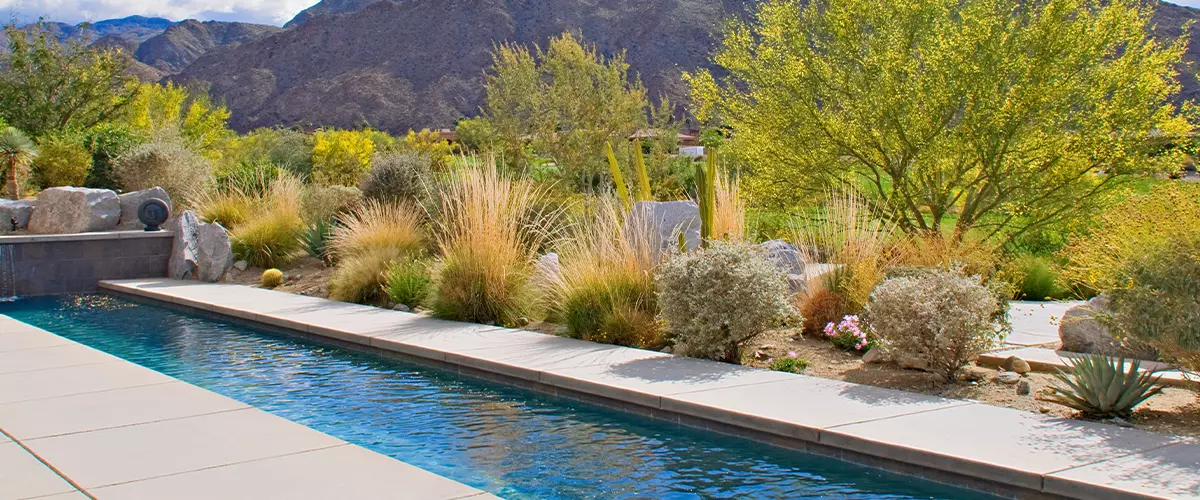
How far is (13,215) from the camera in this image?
46.0 feet

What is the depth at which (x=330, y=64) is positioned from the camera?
198 feet

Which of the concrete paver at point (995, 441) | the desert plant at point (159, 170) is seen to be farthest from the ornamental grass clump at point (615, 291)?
the desert plant at point (159, 170)

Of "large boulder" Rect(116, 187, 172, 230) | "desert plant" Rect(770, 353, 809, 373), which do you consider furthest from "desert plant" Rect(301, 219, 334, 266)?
"desert plant" Rect(770, 353, 809, 373)

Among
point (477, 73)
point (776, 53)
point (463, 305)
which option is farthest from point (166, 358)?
point (477, 73)

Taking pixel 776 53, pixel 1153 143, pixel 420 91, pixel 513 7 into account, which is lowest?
pixel 1153 143

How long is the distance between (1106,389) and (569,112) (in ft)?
45.4

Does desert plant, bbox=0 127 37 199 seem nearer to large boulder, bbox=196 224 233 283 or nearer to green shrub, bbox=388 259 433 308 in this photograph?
large boulder, bbox=196 224 233 283

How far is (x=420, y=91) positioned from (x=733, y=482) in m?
51.6

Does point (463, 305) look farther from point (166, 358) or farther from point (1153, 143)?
point (1153, 143)

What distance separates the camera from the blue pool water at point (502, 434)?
4230 millimetres

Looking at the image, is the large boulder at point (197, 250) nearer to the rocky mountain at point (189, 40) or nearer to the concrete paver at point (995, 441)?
the concrete paver at point (995, 441)

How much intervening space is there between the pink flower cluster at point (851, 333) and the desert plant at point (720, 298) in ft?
1.21

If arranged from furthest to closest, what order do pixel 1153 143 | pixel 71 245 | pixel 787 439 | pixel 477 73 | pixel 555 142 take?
pixel 477 73
pixel 555 142
pixel 71 245
pixel 1153 143
pixel 787 439

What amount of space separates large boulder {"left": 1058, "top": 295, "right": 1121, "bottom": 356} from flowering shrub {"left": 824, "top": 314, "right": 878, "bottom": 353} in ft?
3.96
